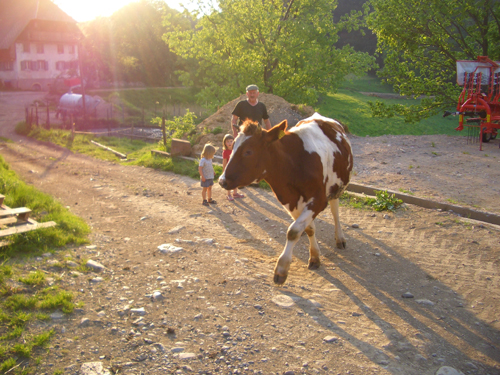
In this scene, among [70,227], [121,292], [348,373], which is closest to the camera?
[348,373]

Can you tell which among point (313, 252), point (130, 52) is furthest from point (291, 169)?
point (130, 52)

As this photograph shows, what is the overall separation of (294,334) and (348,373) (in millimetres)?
681

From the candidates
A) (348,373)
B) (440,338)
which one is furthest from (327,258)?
(348,373)

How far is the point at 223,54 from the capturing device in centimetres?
1995

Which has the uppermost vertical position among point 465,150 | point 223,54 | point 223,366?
point 223,54

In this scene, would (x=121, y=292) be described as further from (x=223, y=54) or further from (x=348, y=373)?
(x=223, y=54)

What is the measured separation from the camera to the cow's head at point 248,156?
4.51 m

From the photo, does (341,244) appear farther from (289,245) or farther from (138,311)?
(138,311)

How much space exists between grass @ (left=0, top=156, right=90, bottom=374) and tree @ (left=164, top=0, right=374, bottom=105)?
14.0 m

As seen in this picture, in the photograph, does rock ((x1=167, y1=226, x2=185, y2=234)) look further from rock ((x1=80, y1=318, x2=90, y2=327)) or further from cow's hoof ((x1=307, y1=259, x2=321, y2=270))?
rock ((x1=80, y1=318, x2=90, y2=327))

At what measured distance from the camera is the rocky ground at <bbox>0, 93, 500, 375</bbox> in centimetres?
349

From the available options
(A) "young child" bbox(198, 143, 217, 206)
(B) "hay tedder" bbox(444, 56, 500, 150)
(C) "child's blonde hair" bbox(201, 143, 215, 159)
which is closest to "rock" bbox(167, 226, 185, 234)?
(A) "young child" bbox(198, 143, 217, 206)

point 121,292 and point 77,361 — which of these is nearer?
point 77,361

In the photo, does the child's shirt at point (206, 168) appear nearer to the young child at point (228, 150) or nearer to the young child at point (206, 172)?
the young child at point (206, 172)
